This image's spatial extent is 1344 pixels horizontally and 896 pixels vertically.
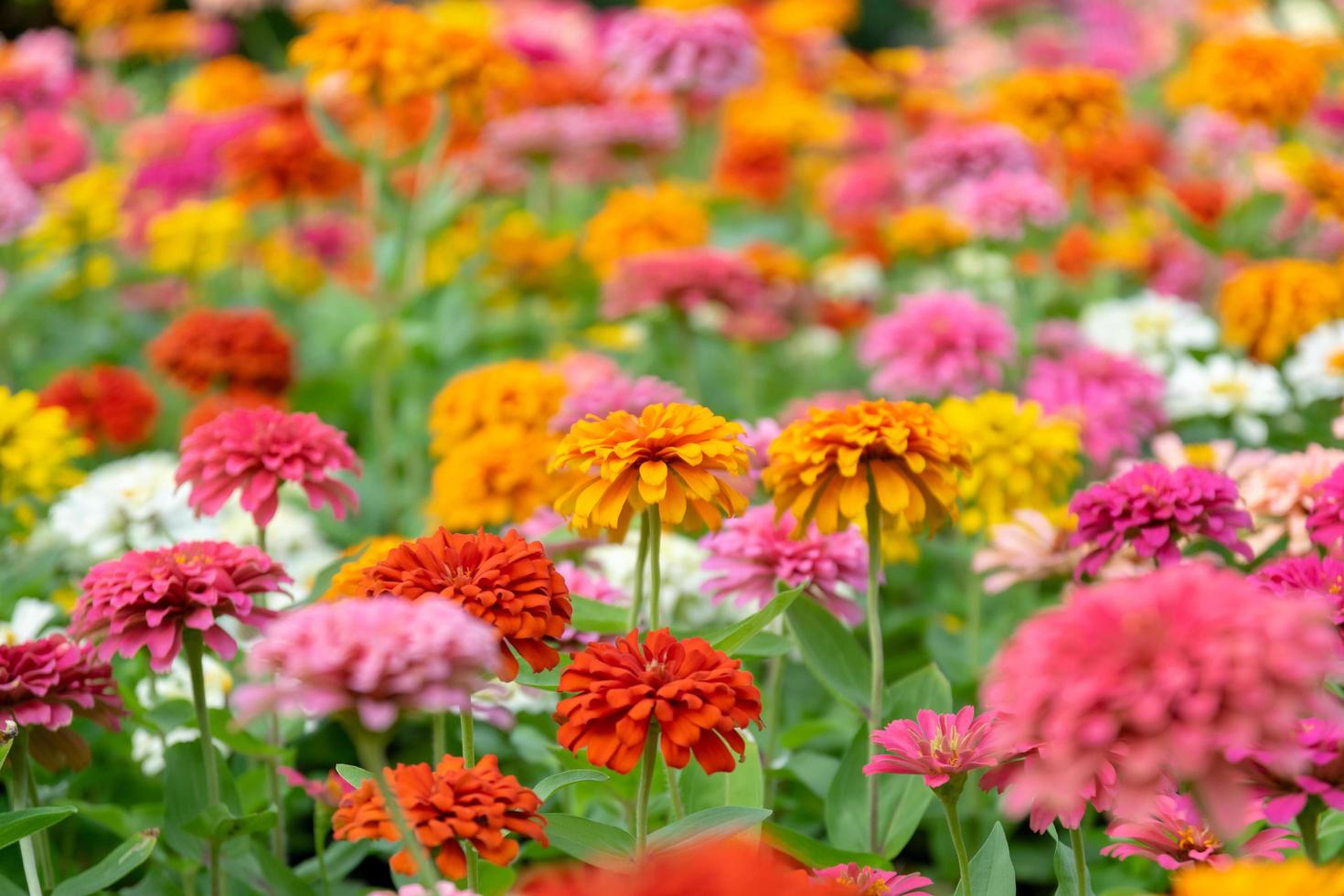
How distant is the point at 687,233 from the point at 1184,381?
1.29 meters

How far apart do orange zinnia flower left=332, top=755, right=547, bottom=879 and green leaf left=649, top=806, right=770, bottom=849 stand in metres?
0.16

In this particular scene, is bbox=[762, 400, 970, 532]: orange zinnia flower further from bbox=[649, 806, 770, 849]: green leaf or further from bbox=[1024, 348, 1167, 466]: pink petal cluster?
bbox=[1024, 348, 1167, 466]: pink petal cluster

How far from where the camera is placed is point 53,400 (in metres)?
2.95

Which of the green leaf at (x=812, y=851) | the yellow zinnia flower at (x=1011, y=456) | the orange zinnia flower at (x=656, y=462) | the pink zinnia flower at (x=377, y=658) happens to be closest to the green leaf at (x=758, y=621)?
the orange zinnia flower at (x=656, y=462)

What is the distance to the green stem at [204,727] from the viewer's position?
1567 millimetres

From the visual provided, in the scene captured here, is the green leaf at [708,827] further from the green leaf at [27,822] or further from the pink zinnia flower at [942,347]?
the pink zinnia flower at [942,347]

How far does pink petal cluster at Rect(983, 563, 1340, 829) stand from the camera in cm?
87

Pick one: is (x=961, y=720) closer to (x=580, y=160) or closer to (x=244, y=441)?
(x=244, y=441)

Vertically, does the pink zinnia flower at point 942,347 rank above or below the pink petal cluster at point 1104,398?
above

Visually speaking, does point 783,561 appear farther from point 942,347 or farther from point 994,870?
point 942,347

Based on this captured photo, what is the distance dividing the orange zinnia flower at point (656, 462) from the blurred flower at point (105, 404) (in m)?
1.86

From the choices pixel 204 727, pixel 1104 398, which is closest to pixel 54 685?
pixel 204 727

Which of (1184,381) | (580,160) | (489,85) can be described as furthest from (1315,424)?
(580,160)

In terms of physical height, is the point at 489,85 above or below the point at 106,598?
above
